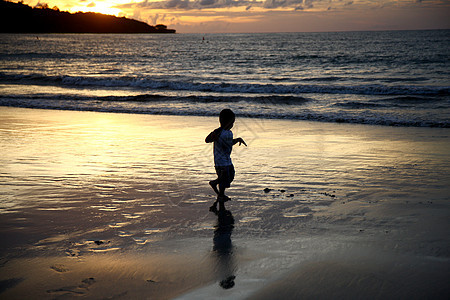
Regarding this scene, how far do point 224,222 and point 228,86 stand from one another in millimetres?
21275

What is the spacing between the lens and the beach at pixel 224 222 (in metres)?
3.37

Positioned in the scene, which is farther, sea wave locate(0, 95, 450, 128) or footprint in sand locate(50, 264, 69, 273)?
sea wave locate(0, 95, 450, 128)

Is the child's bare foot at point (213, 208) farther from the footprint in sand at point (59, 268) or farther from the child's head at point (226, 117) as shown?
the footprint in sand at point (59, 268)

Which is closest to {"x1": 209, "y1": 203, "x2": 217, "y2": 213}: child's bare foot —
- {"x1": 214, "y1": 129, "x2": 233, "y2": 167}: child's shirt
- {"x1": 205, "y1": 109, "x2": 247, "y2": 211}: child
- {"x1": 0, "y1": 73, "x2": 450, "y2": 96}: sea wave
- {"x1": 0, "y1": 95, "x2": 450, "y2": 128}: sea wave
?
{"x1": 205, "y1": 109, "x2": 247, "y2": 211}: child

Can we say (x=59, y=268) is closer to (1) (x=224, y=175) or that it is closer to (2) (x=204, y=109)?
(1) (x=224, y=175)

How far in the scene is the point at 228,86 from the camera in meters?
25.5

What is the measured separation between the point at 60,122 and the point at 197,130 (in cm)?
451

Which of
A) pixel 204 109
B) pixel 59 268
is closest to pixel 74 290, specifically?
pixel 59 268

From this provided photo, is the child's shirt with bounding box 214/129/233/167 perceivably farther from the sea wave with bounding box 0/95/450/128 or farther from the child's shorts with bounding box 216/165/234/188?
the sea wave with bounding box 0/95/450/128

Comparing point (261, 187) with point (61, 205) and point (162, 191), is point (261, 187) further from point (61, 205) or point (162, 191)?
point (61, 205)

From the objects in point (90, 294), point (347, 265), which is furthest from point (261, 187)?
point (90, 294)

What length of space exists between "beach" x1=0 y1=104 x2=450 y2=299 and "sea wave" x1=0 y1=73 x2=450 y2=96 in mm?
13582

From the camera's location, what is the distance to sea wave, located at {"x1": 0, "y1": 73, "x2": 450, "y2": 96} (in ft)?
72.9

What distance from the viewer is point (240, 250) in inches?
158
